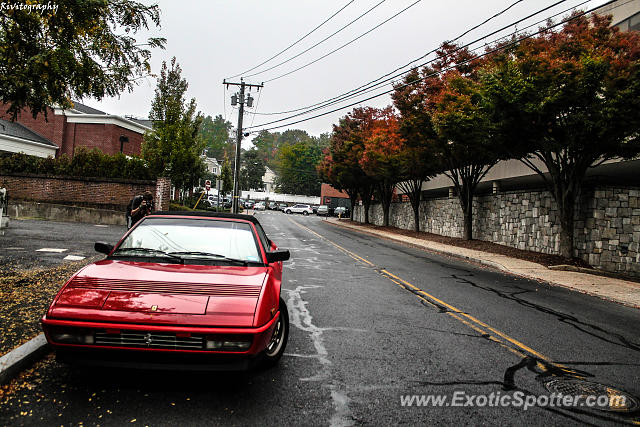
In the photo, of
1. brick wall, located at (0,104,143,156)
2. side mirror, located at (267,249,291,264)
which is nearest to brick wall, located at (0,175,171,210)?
brick wall, located at (0,104,143,156)

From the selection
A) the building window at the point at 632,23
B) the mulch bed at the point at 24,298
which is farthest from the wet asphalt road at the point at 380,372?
the building window at the point at 632,23

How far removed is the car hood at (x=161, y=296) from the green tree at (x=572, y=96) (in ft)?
36.6

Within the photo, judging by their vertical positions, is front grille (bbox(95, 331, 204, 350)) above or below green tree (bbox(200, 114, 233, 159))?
below

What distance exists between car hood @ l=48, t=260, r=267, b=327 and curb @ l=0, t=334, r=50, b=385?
0.79 m

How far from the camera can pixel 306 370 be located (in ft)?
13.6

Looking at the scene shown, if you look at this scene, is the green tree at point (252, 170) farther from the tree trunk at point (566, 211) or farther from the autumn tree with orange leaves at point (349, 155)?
the tree trunk at point (566, 211)

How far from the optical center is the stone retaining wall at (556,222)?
1261 centimetres

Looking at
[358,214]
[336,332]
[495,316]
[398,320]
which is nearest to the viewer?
[336,332]

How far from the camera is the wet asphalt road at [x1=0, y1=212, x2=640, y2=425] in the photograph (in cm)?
323

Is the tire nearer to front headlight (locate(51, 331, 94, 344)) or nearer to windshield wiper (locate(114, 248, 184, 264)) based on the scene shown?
windshield wiper (locate(114, 248, 184, 264))

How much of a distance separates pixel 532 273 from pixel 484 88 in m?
5.88

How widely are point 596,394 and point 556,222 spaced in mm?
13421

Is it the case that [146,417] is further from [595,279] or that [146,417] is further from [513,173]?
[513,173]

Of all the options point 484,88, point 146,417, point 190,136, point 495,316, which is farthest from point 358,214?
point 146,417
